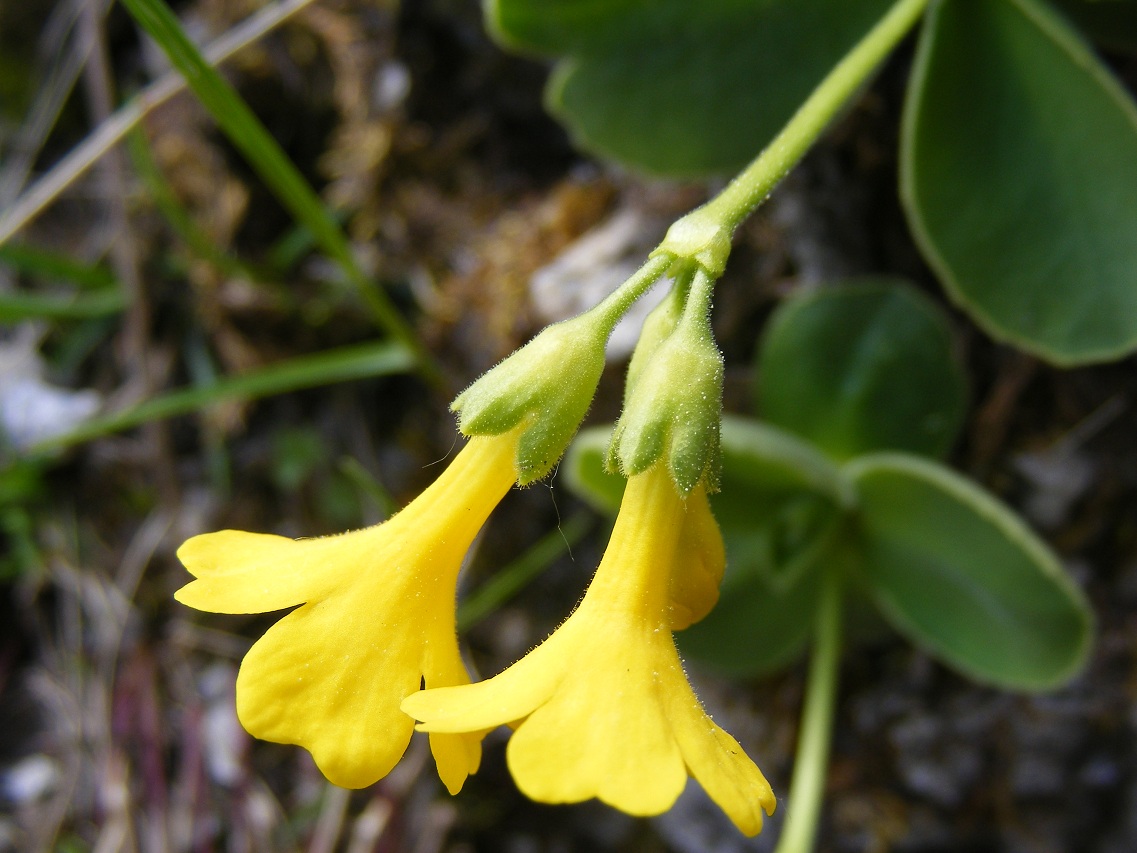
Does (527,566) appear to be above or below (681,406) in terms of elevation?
below

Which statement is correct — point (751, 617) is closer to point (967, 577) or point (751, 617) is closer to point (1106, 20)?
point (967, 577)

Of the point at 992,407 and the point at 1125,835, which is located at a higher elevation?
the point at 992,407

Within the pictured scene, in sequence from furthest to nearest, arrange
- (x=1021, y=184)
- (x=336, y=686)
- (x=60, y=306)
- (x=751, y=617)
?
(x=60, y=306)
(x=751, y=617)
(x=1021, y=184)
(x=336, y=686)

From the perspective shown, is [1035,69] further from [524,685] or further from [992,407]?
[524,685]

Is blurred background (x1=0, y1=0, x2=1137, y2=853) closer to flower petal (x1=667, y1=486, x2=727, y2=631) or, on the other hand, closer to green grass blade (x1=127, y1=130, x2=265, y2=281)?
green grass blade (x1=127, y1=130, x2=265, y2=281)

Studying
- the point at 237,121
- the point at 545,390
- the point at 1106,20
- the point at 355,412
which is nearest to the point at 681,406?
the point at 545,390

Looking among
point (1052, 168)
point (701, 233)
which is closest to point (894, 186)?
point (1052, 168)
